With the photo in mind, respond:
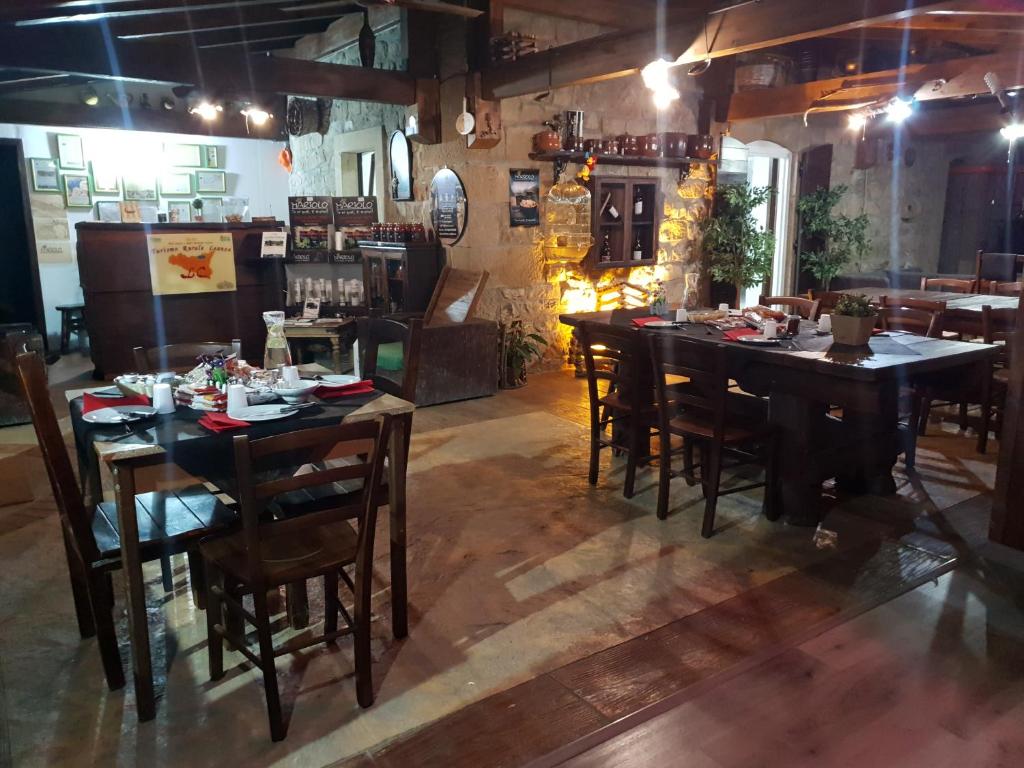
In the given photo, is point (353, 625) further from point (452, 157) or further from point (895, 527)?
point (452, 157)

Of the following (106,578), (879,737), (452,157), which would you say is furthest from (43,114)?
(879,737)

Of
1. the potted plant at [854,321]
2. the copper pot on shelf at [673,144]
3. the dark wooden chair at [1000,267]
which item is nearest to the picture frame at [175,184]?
the copper pot on shelf at [673,144]

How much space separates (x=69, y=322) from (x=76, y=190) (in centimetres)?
134

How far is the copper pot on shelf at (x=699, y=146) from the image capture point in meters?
6.63

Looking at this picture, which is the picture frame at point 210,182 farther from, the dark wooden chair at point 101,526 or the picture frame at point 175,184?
the dark wooden chair at point 101,526

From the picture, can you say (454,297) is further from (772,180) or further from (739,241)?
(772,180)

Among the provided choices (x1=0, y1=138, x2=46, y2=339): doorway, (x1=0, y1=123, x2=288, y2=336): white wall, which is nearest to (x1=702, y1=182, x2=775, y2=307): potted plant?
(x1=0, y1=123, x2=288, y2=336): white wall

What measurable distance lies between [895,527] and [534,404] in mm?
2689

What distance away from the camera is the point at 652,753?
1989 millimetres

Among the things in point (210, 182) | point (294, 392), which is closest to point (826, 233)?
point (210, 182)

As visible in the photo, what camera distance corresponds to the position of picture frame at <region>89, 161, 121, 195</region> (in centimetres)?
752

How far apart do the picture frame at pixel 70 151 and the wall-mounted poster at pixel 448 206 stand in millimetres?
3834

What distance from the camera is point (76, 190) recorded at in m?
7.45

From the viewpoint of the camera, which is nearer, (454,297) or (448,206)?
(454,297)
